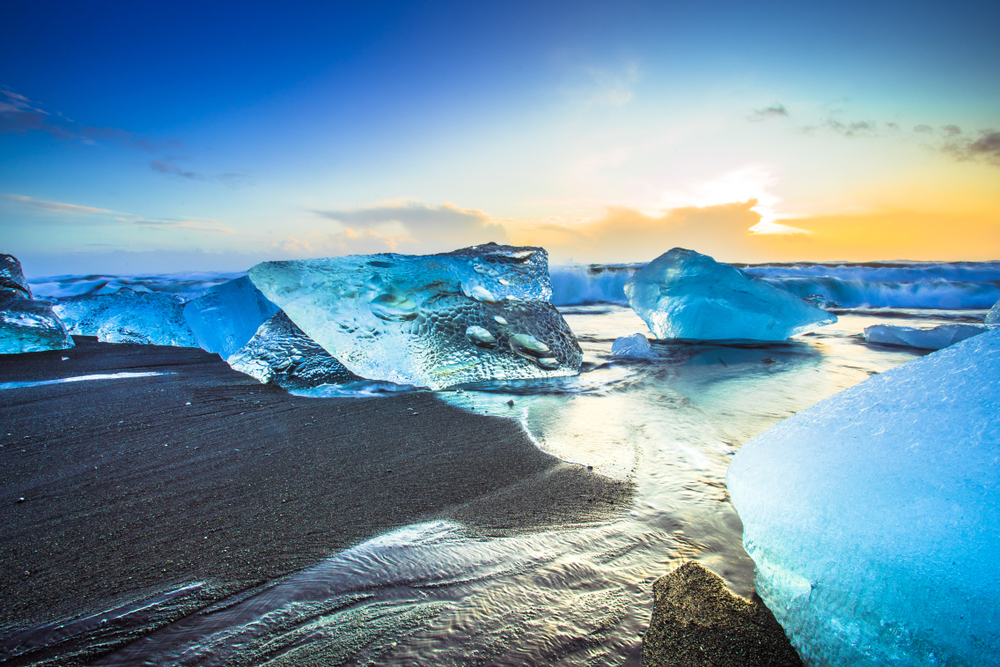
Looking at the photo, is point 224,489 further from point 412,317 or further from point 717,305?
point 717,305

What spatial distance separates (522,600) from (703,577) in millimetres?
436

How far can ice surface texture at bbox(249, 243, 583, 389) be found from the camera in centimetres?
307

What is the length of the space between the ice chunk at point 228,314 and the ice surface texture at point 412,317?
1.72m

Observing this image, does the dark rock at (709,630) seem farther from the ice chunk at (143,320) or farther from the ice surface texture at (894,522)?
the ice chunk at (143,320)

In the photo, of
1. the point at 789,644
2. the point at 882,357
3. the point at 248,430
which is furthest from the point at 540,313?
the point at 882,357

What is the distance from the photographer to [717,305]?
16.1 feet

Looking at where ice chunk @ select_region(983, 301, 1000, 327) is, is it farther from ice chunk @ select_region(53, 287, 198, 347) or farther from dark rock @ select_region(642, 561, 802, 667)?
ice chunk @ select_region(53, 287, 198, 347)

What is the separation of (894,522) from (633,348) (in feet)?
11.8

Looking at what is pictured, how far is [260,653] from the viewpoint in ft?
2.74

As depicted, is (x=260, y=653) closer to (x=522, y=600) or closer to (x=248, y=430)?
(x=522, y=600)

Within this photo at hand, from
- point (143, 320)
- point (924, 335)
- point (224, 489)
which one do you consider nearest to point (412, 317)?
point (224, 489)

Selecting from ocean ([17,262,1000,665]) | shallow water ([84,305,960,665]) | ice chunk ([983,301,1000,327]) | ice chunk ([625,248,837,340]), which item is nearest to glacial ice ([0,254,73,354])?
ocean ([17,262,1000,665])

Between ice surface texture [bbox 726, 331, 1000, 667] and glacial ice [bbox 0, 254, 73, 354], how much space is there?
20.9 feet

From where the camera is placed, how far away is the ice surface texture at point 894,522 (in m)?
0.70
